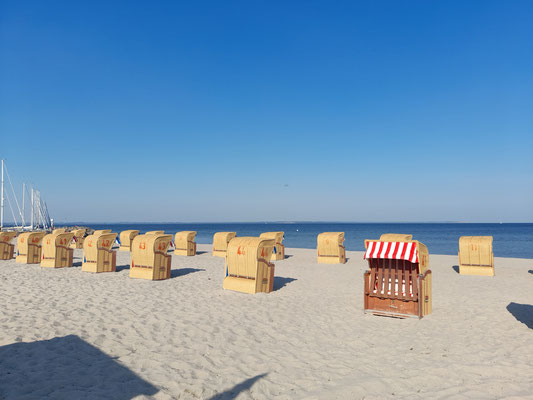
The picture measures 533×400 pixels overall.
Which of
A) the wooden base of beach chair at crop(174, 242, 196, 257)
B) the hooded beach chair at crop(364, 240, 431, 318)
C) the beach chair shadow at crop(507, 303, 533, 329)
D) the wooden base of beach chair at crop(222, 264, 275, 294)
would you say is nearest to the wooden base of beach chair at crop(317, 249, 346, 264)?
the wooden base of beach chair at crop(174, 242, 196, 257)

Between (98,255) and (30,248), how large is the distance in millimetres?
4901

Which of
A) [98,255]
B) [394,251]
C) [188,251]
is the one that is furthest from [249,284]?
[188,251]

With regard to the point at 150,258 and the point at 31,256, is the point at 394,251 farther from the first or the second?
the point at 31,256

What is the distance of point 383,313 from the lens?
8211mm

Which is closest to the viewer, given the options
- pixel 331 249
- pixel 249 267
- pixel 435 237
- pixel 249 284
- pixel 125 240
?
pixel 249 284

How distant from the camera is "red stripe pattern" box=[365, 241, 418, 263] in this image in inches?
311

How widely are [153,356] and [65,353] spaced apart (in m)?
1.28

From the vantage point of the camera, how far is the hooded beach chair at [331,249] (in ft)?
60.7

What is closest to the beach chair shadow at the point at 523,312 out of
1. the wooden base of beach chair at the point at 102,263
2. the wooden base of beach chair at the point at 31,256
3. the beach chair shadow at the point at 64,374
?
the beach chair shadow at the point at 64,374

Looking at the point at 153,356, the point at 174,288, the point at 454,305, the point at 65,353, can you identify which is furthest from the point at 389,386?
the point at 174,288

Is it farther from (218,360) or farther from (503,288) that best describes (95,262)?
(503,288)

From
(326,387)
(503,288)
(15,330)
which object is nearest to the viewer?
(326,387)

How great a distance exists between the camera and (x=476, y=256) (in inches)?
585

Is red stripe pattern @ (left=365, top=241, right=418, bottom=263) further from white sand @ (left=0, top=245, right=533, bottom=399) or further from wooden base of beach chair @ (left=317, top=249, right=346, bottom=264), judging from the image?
wooden base of beach chair @ (left=317, top=249, right=346, bottom=264)
